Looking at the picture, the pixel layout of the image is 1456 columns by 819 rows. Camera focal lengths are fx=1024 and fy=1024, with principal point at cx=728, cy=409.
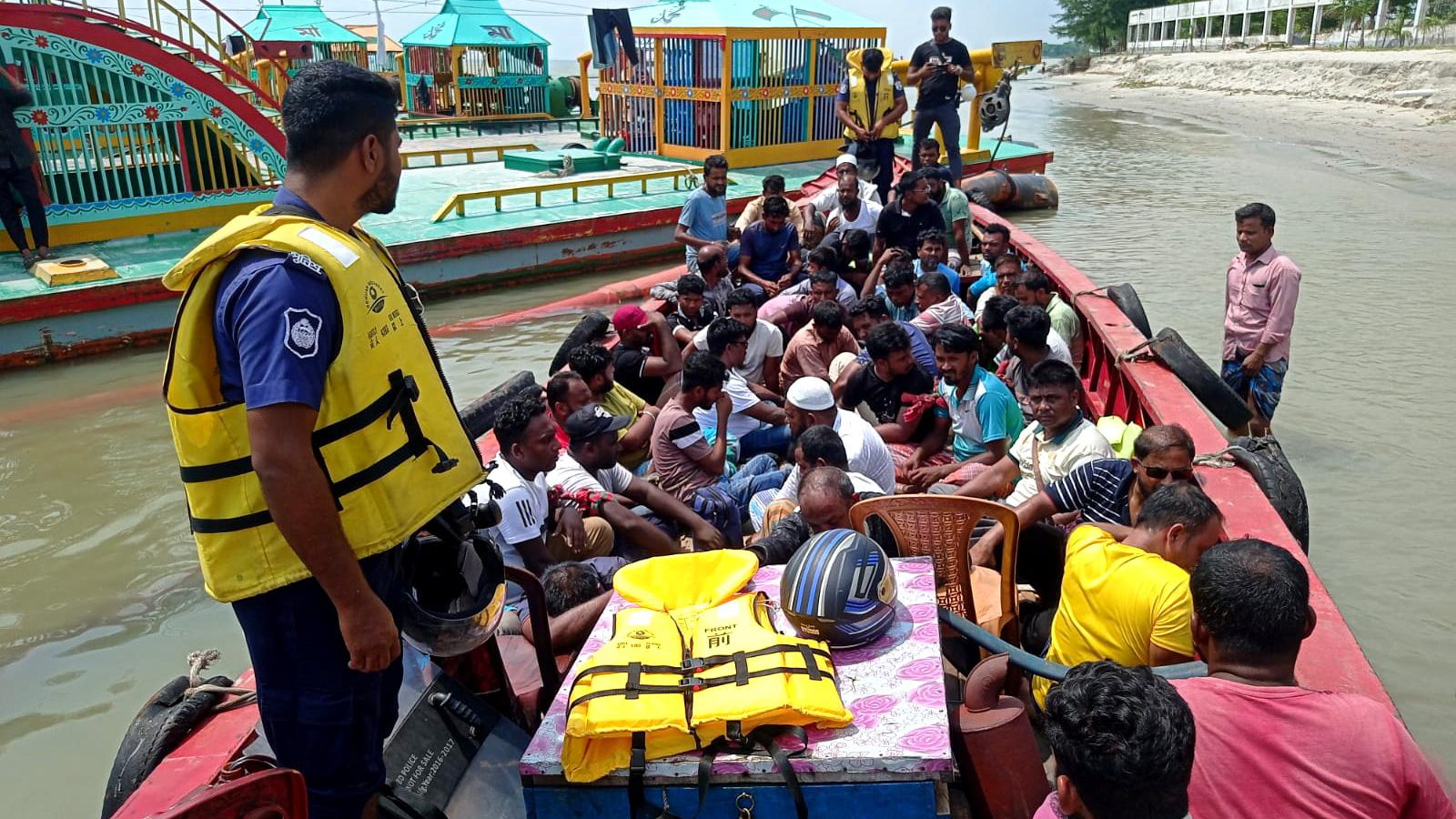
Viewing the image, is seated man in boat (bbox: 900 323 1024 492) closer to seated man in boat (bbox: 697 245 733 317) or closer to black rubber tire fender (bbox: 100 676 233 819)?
seated man in boat (bbox: 697 245 733 317)

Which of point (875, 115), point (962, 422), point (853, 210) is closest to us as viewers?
point (962, 422)

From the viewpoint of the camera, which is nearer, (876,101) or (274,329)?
(274,329)

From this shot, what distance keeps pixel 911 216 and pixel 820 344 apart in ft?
9.34

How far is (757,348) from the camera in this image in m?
6.19

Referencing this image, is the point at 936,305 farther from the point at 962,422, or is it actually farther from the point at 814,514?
the point at 814,514

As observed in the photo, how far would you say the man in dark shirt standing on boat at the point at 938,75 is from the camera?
1115 centimetres

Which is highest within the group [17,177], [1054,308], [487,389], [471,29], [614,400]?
[471,29]

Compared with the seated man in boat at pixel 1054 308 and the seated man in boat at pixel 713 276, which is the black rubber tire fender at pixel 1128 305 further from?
the seated man in boat at pixel 713 276

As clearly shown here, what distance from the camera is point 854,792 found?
2041 mm

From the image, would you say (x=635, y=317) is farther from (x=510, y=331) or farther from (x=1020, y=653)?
(x=510, y=331)

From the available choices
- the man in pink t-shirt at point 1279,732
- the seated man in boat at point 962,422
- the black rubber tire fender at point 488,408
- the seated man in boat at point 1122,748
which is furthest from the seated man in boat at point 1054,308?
the seated man in boat at point 1122,748

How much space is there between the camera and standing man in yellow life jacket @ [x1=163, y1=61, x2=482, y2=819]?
1757 millimetres

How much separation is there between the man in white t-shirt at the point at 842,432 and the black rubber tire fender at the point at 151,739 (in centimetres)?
213

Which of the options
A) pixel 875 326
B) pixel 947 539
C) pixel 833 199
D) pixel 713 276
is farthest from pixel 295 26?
pixel 947 539
